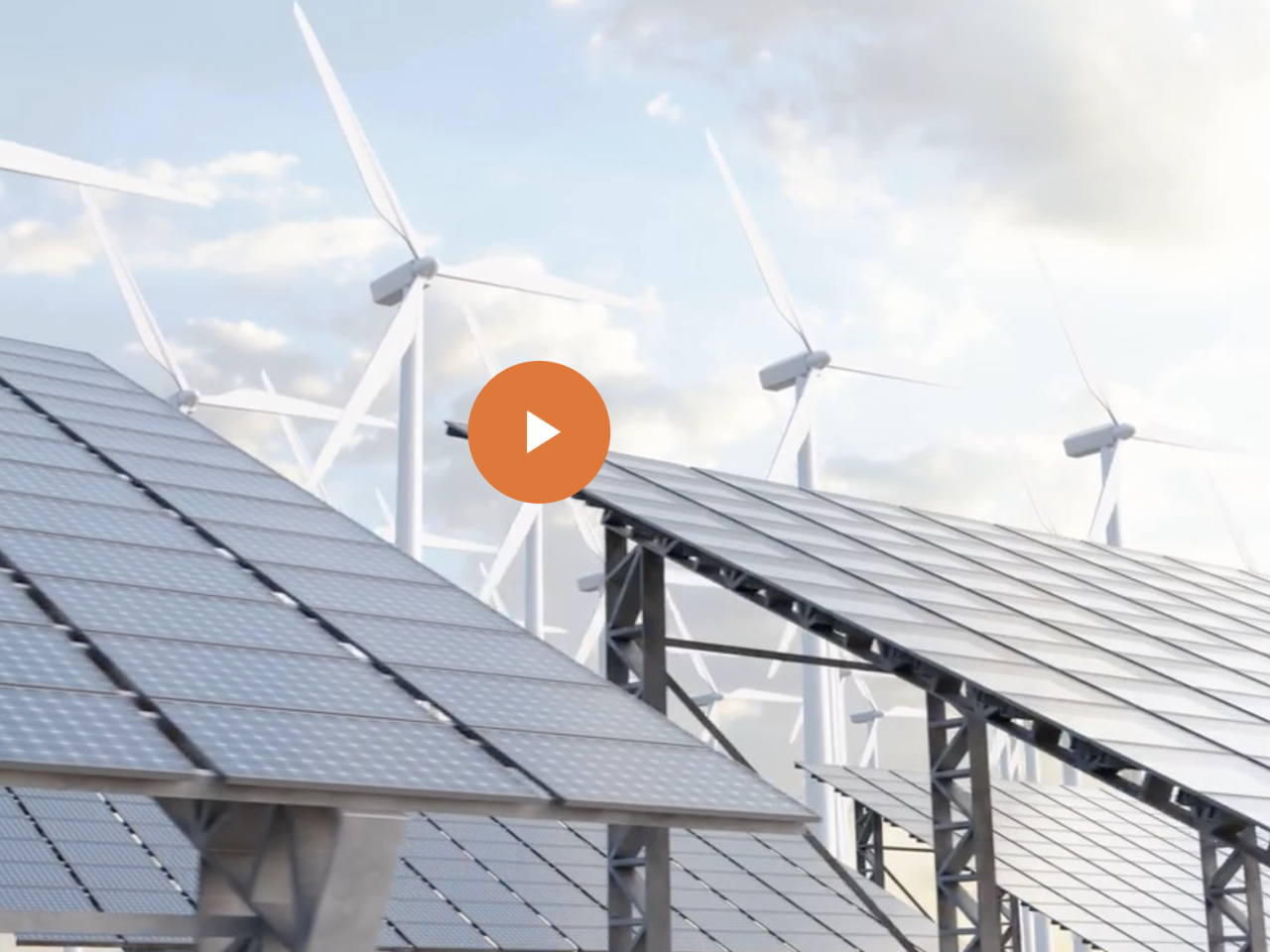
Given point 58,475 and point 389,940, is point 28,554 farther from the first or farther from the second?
point 389,940

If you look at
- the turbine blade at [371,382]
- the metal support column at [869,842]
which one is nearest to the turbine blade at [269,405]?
the turbine blade at [371,382]

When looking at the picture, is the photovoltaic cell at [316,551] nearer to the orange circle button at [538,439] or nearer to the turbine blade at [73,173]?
the orange circle button at [538,439]

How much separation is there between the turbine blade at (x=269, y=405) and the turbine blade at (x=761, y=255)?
14921 millimetres

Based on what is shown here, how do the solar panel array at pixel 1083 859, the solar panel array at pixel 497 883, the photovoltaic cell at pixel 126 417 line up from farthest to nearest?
the solar panel array at pixel 1083 859, the solar panel array at pixel 497 883, the photovoltaic cell at pixel 126 417

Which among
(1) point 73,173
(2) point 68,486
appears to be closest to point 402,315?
(1) point 73,173

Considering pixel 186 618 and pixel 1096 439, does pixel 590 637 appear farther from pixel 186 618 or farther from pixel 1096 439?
pixel 186 618

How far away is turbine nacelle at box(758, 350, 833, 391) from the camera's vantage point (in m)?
62.3

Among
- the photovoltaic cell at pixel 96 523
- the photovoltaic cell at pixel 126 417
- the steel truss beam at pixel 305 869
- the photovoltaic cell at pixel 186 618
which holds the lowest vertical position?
the steel truss beam at pixel 305 869

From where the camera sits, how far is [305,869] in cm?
1363

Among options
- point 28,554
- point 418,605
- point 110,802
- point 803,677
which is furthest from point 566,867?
point 803,677

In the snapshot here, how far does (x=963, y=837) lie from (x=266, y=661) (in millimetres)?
17930

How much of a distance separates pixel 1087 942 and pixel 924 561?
35.8 ft

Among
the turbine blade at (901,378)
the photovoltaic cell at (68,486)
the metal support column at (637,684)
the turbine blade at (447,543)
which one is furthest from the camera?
the turbine blade at (447,543)

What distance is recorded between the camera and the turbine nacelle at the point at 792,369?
205 feet
